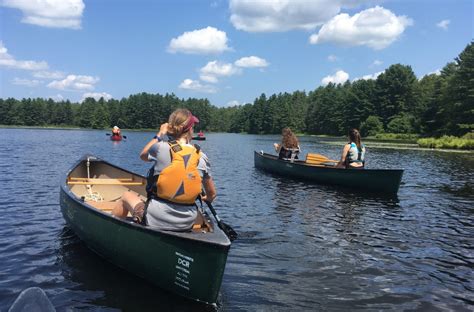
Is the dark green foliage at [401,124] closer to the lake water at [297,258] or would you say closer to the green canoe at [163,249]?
the lake water at [297,258]

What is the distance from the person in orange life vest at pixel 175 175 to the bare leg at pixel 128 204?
662 mm

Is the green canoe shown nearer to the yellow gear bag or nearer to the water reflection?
the water reflection

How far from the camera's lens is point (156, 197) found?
5324 mm

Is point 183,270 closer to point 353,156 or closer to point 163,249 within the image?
point 163,249

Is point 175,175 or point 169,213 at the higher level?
point 175,175

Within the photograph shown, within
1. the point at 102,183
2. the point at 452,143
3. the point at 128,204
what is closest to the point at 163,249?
the point at 128,204

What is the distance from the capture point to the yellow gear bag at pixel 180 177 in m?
5.13

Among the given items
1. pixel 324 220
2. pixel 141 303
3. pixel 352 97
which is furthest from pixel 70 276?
pixel 352 97

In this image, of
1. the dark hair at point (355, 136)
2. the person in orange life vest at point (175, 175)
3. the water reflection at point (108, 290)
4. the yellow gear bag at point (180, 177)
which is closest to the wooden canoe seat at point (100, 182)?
the water reflection at point (108, 290)

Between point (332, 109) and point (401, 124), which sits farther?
point (332, 109)

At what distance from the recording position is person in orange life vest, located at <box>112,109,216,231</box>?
5.14m

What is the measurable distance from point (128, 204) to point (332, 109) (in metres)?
106

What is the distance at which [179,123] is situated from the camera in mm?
5172

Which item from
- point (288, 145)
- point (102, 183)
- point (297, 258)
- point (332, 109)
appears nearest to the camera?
point (297, 258)
